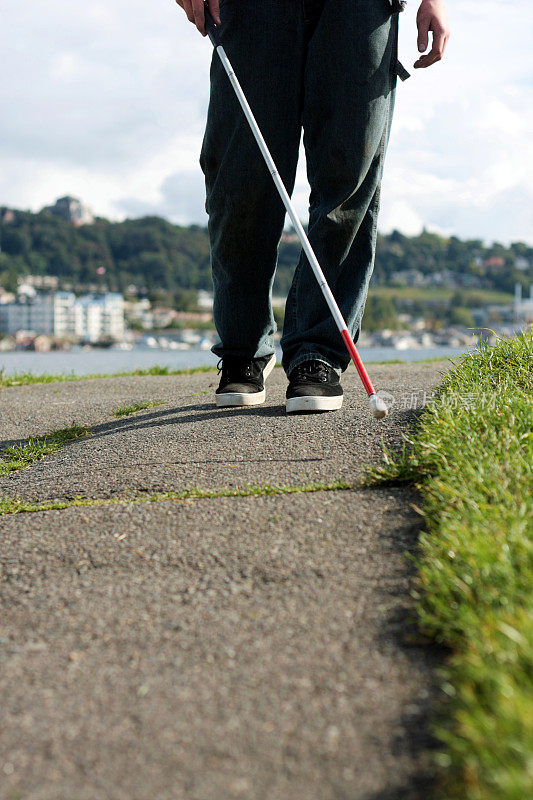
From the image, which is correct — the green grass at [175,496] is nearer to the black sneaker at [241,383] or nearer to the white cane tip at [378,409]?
the white cane tip at [378,409]

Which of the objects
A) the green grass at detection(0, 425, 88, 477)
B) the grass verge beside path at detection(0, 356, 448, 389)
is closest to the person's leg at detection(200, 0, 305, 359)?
the green grass at detection(0, 425, 88, 477)

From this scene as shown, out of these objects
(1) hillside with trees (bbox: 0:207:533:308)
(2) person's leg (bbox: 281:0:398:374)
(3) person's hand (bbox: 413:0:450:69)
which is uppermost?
(1) hillside with trees (bbox: 0:207:533:308)

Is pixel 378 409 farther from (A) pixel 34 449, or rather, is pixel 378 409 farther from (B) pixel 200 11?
(B) pixel 200 11

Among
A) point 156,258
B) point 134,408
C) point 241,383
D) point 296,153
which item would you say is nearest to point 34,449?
point 134,408

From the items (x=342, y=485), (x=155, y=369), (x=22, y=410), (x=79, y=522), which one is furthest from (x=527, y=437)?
(x=155, y=369)

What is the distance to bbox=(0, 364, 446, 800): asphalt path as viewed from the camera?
1.05 m

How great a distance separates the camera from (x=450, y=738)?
99 centimetres

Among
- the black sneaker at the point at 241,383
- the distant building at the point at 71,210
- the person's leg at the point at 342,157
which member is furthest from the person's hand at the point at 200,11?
the distant building at the point at 71,210

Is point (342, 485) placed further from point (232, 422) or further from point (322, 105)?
point (322, 105)

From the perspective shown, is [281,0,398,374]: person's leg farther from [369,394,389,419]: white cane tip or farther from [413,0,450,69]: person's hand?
[369,394,389,419]: white cane tip

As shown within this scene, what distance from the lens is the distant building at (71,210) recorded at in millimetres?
85000

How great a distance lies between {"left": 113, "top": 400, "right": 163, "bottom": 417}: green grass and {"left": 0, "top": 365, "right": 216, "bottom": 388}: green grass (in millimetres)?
1622

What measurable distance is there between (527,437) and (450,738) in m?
1.23

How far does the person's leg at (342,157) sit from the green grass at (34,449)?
37.3 inches
